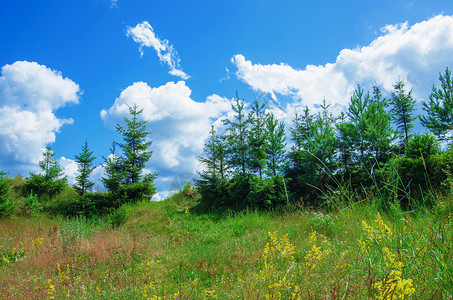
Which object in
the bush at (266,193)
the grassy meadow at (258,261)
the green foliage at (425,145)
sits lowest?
the grassy meadow at (258,261)

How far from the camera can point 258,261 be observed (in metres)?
4.32

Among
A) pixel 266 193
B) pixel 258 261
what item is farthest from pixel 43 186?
pixel 258 261

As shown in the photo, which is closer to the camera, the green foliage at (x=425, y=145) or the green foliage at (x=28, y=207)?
the green foliage at (x=425, y=145)

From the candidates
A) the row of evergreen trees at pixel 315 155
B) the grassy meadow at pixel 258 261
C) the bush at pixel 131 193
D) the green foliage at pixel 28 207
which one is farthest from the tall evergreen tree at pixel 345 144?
the green foliage at pixel 28 207

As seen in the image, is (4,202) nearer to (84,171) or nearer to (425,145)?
(84,171)

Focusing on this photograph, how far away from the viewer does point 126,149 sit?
16.4 meters

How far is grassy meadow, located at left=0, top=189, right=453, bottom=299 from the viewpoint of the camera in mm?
1818

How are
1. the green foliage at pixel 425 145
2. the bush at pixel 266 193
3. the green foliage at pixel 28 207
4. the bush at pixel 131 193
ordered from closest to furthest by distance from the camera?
the green foliage at pixel 425 145 < the bush at pixel 266 193 < the green foliage at pixel 28 207 < the bush at pixel 131 193

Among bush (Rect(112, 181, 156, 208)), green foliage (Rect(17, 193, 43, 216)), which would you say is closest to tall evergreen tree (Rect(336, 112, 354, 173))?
bush (Rect(112, 181, 156, 208))

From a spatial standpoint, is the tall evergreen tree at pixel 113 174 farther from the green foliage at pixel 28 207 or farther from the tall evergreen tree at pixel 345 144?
the tall evergreen tree at pixel 345 144

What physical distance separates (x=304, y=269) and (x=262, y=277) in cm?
44

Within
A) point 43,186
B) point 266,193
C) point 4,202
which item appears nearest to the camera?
point 266,193

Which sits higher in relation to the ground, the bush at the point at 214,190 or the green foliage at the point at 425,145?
the green foliage at the point at 425,145

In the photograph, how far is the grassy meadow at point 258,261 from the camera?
182 cm
